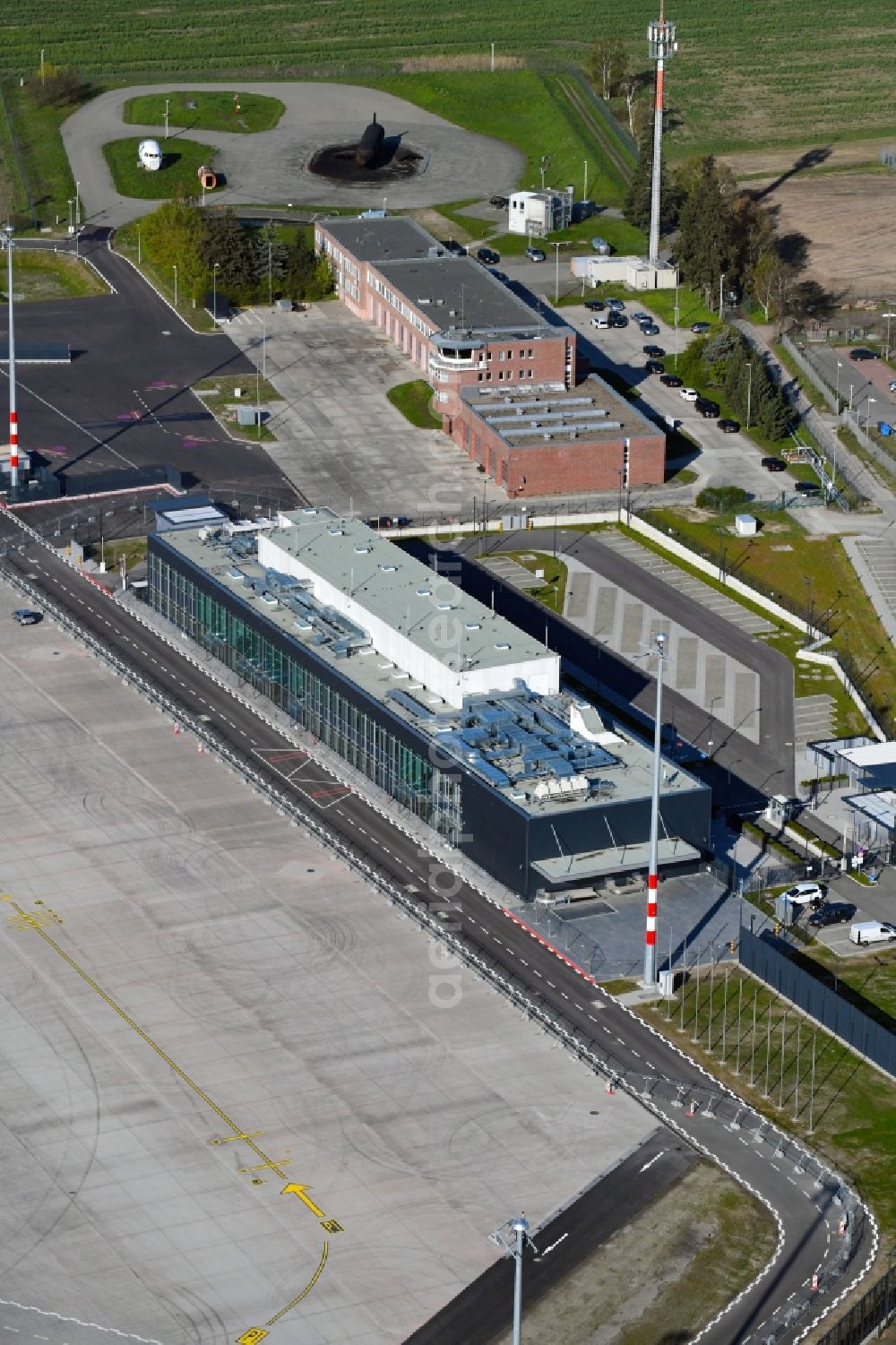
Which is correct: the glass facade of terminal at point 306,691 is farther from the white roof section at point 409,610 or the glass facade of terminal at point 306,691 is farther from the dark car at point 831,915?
the dark car at point 831,915

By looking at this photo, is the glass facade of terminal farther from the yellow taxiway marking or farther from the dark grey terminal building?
the yellow taxiway marking

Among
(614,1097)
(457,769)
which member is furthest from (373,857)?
(614,1097)

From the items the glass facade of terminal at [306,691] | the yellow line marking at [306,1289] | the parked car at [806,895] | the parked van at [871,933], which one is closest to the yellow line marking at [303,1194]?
the yellow line marking at [306,1289]

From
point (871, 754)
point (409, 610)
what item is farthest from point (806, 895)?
point (409, 610)

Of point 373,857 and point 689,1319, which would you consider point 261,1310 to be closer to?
point 689,1319

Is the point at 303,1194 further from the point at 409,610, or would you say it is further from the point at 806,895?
the point at 409,610
